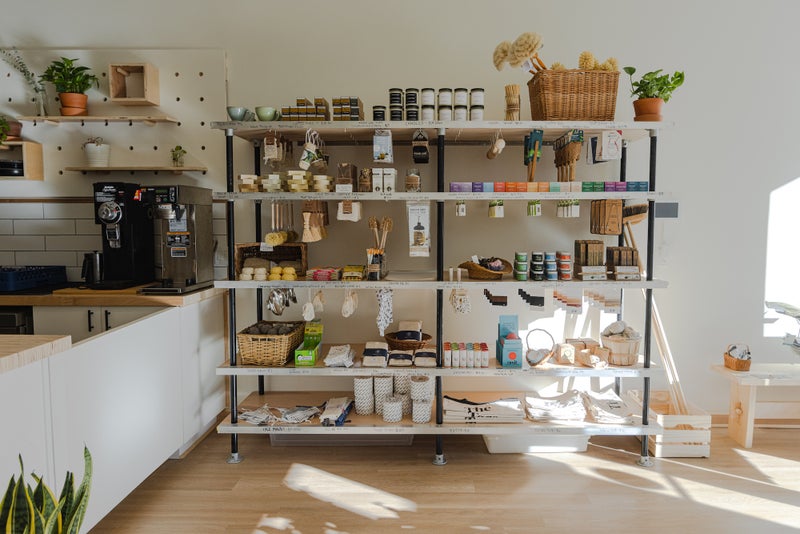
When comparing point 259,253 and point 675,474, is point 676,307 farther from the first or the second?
point 259,253

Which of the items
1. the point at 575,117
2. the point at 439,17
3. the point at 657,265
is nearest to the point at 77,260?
the point at 439,17

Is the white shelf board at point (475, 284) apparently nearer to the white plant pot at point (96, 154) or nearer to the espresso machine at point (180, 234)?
the espresso machine at point (180, 234)

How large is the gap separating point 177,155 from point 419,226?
67.9 inches

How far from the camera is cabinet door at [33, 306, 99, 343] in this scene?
3.09 metres

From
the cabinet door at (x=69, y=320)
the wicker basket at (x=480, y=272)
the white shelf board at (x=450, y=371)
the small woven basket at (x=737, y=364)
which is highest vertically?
the wicker basket at (x=480, y=272)

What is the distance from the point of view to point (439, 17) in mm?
3486

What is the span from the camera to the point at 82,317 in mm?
3092

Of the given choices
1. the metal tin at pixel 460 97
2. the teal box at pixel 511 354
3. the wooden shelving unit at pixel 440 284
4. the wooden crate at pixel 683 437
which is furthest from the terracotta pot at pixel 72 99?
the wooden crate at pixel 683 437

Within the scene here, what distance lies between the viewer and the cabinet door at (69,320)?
3.09 meters

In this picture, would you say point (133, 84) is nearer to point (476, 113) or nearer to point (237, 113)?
point (237, 113)

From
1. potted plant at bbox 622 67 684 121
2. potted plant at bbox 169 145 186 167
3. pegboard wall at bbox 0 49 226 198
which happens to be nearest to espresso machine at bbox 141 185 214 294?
potted plant at bbox 169 145 186 167

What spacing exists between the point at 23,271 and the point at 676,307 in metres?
4.11

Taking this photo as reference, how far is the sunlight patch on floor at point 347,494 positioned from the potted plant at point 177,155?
2.04 m

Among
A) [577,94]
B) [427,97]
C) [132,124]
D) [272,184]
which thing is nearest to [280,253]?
[272,184]
